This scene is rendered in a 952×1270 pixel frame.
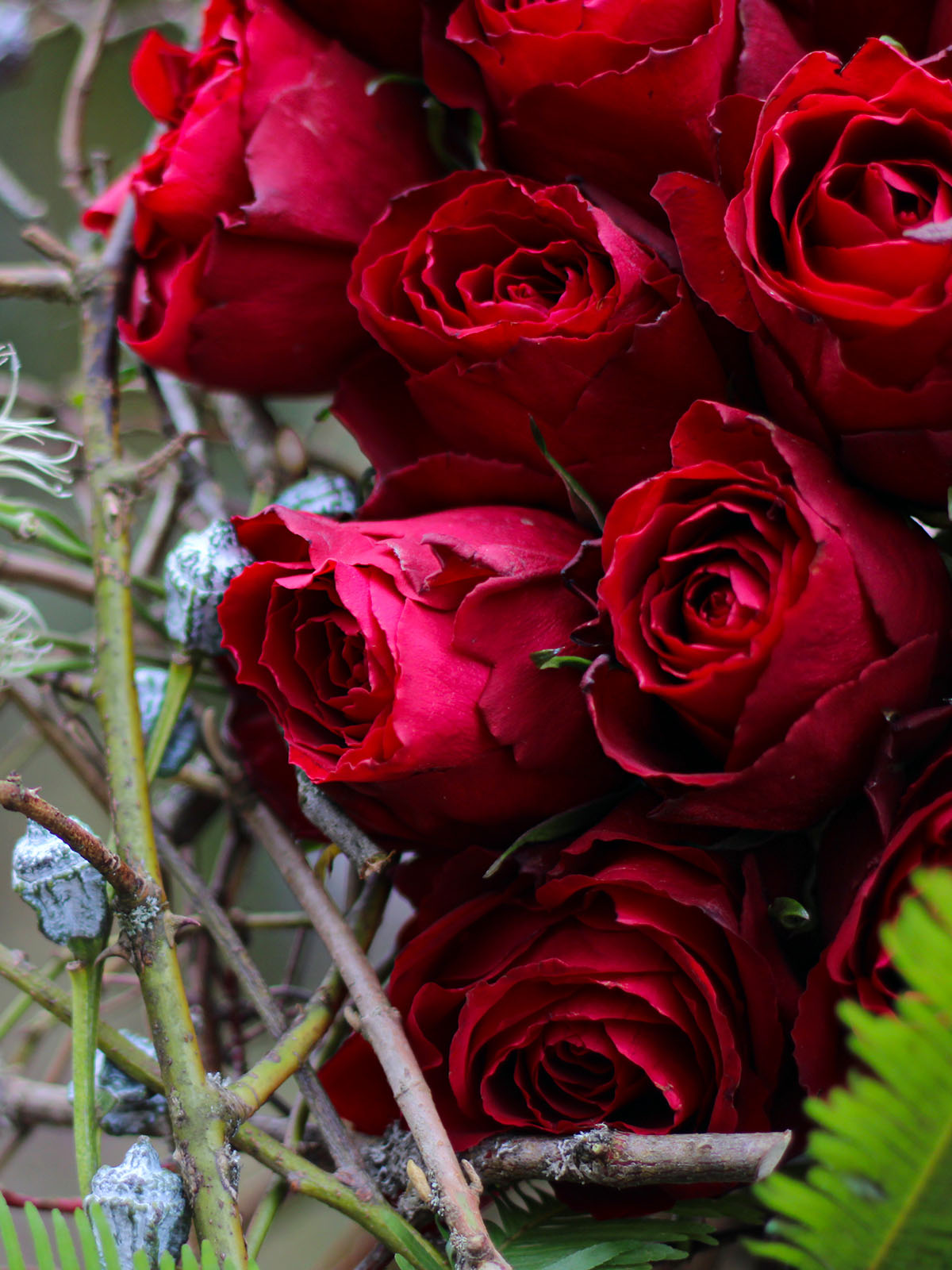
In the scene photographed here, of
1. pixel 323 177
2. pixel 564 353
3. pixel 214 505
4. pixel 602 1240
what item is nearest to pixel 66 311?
pixel 214 505

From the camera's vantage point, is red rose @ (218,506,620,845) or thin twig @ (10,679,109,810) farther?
thin twig @ (10,679,109,810)

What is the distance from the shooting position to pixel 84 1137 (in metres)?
0.31

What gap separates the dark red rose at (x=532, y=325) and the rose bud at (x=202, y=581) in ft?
0.29

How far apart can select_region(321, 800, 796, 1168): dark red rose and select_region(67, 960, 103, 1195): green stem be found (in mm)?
90

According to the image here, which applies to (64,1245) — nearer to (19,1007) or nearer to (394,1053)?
(394,1053)

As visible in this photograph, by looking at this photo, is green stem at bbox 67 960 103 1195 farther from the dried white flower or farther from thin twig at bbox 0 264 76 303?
thin twig at bbox 0 264 76 303

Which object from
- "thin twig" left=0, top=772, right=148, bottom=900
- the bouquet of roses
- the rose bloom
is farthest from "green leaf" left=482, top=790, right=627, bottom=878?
the rose bloom

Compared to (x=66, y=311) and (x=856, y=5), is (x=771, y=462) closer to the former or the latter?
(x=856, y=5)

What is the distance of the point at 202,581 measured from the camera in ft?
1.31

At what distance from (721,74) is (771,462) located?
0.43 ft

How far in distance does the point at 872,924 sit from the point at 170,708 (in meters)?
0.25

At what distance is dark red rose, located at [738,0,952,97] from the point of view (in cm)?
34

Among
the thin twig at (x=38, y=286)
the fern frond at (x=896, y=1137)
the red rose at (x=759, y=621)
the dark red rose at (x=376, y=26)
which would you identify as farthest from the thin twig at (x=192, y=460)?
the fern frond at (x=896, y=1137)

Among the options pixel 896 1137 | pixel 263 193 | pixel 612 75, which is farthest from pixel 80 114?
pixel 896 1137
